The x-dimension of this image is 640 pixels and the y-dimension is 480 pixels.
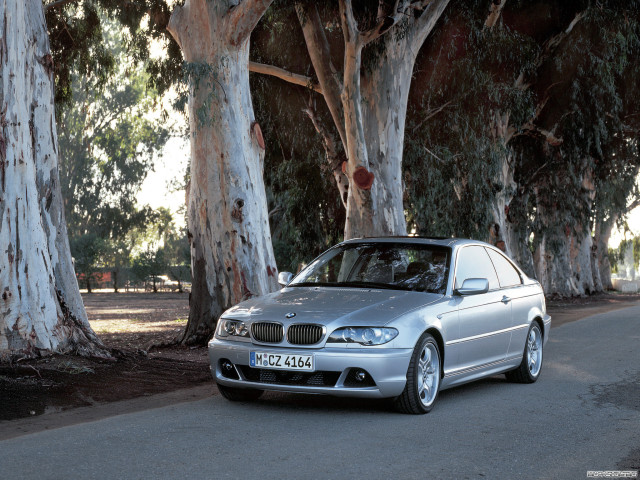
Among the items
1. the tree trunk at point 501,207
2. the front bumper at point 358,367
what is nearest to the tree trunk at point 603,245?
the tree trunk at point 501,207

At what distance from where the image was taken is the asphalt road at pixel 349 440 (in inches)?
207

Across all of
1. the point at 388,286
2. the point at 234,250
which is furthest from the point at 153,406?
the point at 234,250

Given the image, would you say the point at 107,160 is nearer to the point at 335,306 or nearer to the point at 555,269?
the point at 555,269

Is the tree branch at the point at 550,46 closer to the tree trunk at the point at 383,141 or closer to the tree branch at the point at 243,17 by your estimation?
the tree trunk at the point at 383,141

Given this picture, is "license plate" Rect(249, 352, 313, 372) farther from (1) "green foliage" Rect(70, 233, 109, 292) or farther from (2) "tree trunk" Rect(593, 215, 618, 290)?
(2) "tree trunk" Rect(593, 215, 618, 290)

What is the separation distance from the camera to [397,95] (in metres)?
17.8

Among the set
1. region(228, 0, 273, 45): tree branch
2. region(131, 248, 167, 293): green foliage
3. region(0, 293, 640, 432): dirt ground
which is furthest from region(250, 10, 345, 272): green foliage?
region(131, 248, 167, 293): green foliage

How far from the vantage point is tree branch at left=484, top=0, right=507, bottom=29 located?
2008 centimetres

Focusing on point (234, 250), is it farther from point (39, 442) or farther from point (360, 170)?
point (39, 442)

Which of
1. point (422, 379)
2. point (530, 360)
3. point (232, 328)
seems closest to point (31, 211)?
point (232, 328)

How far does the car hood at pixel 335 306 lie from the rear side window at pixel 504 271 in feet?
5.27

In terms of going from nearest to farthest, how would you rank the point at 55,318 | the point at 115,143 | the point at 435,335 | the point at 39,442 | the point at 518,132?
the point at 39,442 → the point at 435,335 → the point at 55,318 → the point at 518,132 → the point at 115,143

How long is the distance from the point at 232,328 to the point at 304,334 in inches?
30.4

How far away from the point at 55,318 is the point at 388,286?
3601mm
